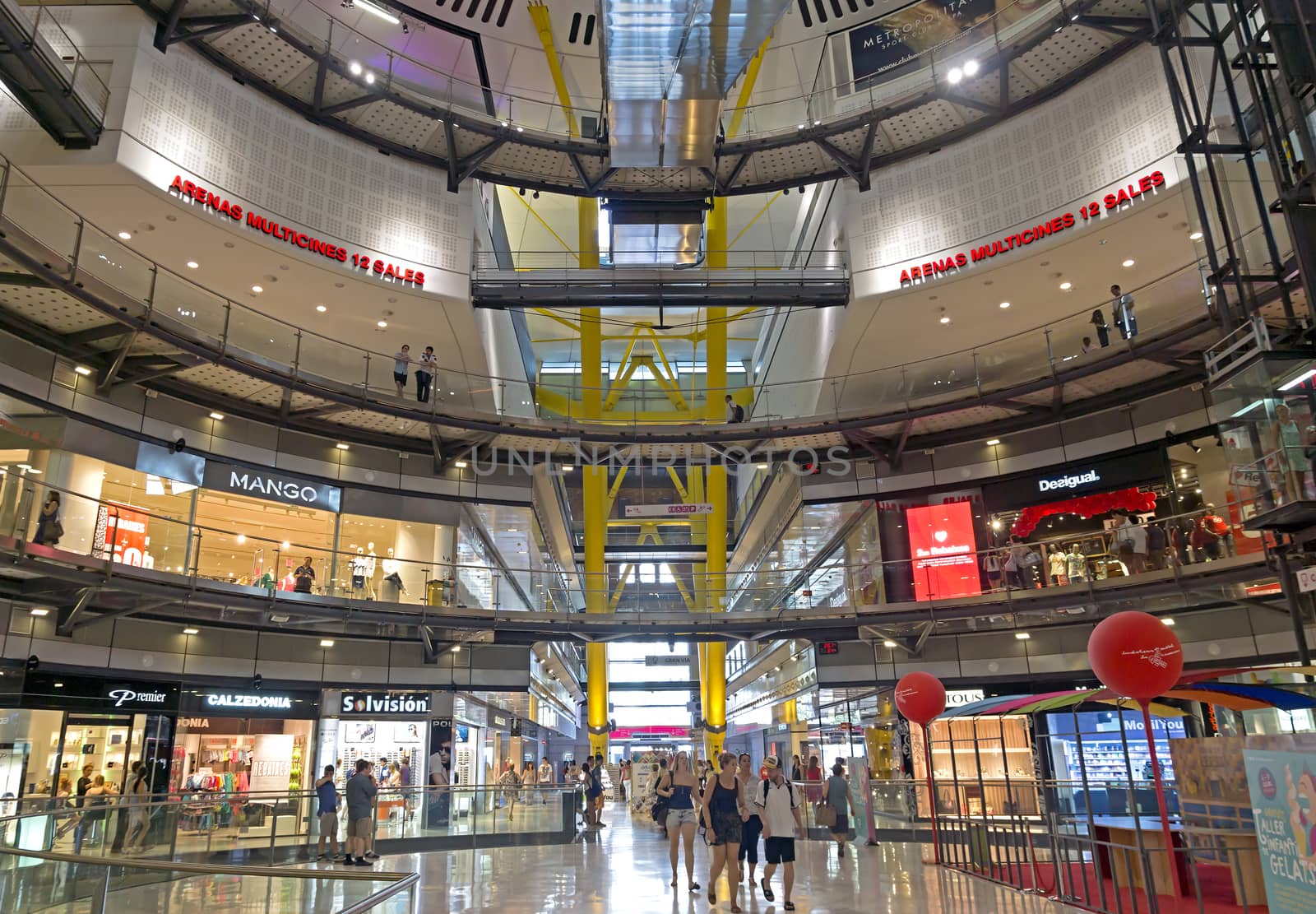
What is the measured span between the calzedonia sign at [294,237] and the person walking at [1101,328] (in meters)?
15.1

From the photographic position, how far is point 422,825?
1730 cm

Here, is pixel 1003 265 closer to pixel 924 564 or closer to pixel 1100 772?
pixel 924 564

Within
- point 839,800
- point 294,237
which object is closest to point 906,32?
point 294,237

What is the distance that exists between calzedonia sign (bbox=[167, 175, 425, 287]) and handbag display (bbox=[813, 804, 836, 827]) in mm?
14734

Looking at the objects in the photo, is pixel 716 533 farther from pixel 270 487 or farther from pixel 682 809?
pixel 682 809

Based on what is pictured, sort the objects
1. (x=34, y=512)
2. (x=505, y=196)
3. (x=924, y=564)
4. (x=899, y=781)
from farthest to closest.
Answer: (x=505, y=196)
(x=924, y=564)
(x=899, y=781)
(x=34, y=512)

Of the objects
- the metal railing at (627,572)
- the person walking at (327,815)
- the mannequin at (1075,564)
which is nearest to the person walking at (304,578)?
the metal railing at (627,572)

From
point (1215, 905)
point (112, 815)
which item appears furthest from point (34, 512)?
point (1215, 905)

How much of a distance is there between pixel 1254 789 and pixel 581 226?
23.9 meters

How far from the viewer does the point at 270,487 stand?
2069cm

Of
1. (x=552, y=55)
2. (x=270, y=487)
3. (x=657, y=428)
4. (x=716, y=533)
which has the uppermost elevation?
(x=552, y=55)

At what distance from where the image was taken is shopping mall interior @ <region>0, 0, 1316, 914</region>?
12.9 metres

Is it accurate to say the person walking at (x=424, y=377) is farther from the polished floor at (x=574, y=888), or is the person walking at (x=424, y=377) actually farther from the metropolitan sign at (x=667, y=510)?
the polished floor at (x=574, y=888)

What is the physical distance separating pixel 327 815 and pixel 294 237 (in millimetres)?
11466
